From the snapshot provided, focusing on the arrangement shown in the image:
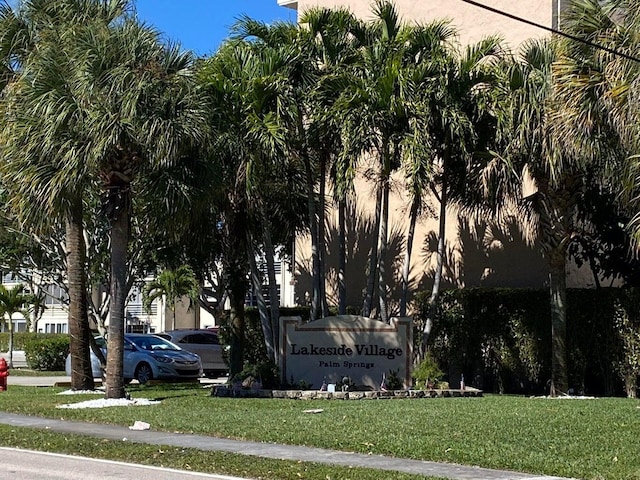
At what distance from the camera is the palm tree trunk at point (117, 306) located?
18.5 meters

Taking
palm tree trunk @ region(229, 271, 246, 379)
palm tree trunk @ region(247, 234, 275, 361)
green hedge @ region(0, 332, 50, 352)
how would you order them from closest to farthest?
palm tree trunk @ region(247, 234, 275, 361), palm tree trunk @ region(229, 271, 246, 379), green hedge @ region(0, 332, 50, 352)

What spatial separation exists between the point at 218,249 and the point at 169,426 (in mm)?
10127

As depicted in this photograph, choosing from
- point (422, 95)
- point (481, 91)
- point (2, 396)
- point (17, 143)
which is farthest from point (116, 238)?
point (481, 91)

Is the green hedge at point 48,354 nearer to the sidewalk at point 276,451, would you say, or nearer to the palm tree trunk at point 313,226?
the palm tree trunk at point 313,226

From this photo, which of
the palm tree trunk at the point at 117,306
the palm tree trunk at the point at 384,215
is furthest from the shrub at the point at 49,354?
the palm tree trunk at the point at 117,306

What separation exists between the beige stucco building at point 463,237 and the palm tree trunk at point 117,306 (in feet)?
26.4

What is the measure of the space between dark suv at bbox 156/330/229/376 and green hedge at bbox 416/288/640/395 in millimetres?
10769

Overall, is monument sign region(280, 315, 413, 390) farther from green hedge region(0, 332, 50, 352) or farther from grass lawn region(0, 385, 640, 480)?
green hedge region(0, 332, 50, 352)

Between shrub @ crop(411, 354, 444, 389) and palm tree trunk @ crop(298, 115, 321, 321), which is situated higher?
palm tree trunk @ crop(298, 115, 321, 321)

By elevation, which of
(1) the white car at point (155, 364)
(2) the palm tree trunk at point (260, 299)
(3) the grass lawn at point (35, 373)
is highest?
(2) the palm tree trunk at point (260, 299)

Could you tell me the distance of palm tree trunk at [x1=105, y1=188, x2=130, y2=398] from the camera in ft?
60.6

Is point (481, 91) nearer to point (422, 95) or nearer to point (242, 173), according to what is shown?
point (422, 95)

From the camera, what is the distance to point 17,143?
17.8 meters

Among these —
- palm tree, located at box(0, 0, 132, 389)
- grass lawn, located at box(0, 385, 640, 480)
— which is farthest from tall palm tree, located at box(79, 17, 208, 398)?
grass lawn, located at box(0, 385, 640, 480)
